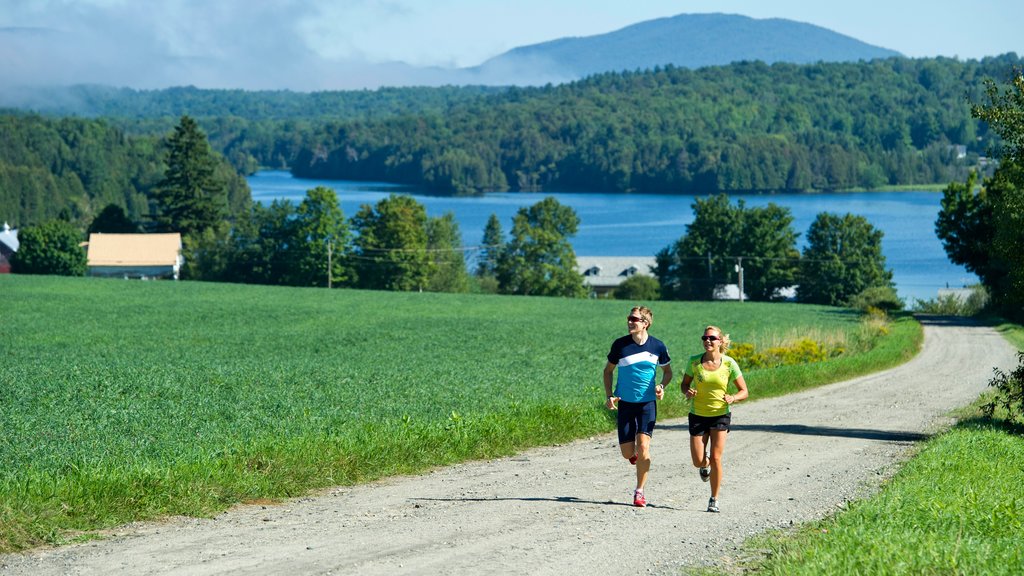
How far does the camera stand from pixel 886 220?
189 meters

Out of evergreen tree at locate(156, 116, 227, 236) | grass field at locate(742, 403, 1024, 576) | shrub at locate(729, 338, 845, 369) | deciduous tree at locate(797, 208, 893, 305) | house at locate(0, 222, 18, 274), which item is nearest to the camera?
grass field at locate(742, 403, 1024, 576)

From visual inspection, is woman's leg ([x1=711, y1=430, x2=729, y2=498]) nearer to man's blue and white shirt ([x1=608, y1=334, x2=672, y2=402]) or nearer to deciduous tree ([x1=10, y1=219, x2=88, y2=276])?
man's blue and white shirt ([x1=608, y1=334, x2=672, y2=402])

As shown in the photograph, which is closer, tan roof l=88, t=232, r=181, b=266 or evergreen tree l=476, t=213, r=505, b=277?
tan roof l=88, t=232, r=181, b=266

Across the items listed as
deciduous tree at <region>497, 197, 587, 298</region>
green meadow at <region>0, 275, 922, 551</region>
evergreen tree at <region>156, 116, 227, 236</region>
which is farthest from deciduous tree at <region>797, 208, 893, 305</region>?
evergreen tree at <region>156, 116, 227, 236</region>

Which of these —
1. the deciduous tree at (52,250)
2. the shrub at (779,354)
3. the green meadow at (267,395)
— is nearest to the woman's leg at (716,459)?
the green meadow at (267,395)

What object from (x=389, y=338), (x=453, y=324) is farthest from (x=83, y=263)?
(x=389, y=338)

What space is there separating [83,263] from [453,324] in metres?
66.1

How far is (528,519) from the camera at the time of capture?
1209cm

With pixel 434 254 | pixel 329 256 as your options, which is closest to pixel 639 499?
pixel 329 256

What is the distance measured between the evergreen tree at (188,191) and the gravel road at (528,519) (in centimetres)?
10719

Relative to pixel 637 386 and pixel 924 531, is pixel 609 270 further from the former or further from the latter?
pixel 924 531

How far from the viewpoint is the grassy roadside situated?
9.23 metres

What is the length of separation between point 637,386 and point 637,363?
0.87ft

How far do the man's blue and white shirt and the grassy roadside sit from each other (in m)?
2.18
